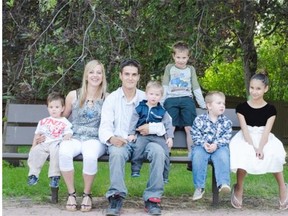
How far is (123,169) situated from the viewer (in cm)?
537

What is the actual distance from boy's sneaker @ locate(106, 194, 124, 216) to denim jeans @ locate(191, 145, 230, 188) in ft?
2.37

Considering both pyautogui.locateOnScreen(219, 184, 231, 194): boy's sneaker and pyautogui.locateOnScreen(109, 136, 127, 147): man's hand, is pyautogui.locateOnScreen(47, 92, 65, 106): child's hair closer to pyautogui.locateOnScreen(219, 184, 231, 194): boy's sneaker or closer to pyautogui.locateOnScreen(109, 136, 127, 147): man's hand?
pyautogui.locateOnScreen(109, 136, 127, 147): man's hand

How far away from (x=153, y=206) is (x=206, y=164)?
0.62m

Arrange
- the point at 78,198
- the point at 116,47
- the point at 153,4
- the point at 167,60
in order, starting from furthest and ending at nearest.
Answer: the point at 167,60 → the point at 153,4 → the point at 116,47 → the point at 78,198

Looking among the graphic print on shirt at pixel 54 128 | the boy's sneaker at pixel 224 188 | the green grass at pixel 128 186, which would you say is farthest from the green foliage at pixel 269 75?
the boy's sneaker at pixel 224 188

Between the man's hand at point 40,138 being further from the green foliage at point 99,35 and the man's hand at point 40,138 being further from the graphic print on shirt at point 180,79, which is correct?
the graphic print on shirt at point 180,79

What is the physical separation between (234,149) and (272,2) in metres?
4.32

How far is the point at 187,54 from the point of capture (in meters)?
6.22

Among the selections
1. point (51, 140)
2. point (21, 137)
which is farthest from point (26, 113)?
point (51, 140)

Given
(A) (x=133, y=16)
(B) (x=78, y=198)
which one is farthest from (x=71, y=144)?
(A) (x=133, y=16)

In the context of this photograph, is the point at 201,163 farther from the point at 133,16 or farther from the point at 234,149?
the point at 133,16

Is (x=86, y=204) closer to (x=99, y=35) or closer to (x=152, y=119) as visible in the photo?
(x=152, y=119)

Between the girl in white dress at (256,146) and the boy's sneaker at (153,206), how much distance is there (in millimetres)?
748

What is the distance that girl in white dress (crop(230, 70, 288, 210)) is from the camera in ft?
18.5
